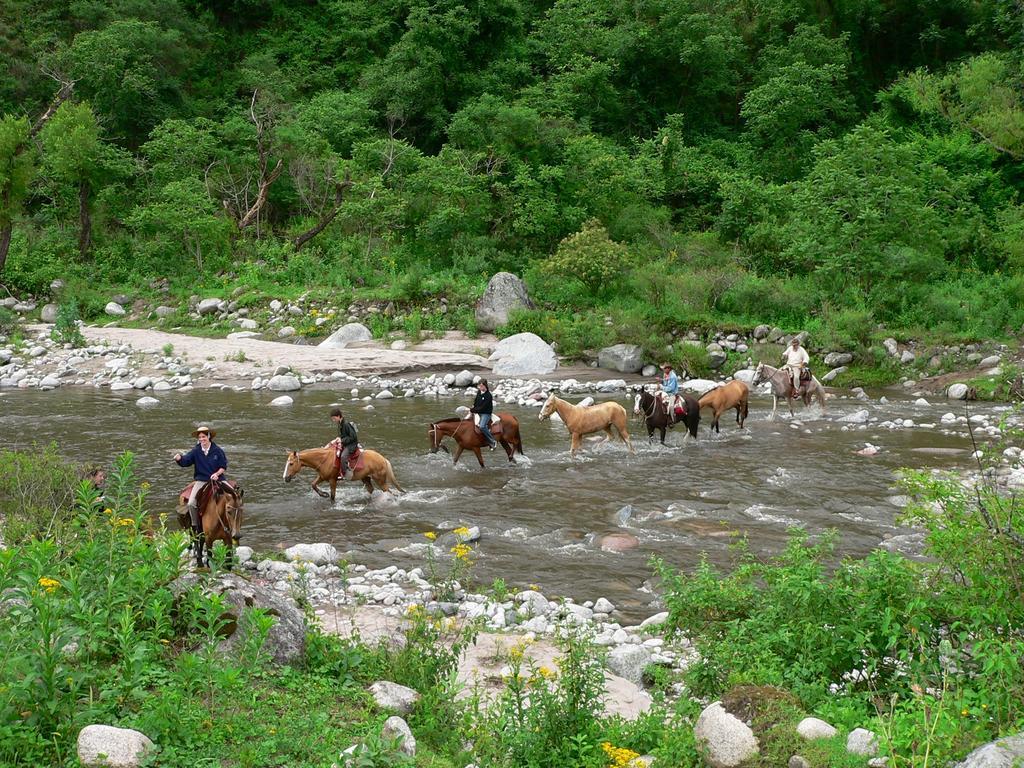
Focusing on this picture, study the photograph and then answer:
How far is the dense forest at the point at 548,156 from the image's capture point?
27969 millimetres

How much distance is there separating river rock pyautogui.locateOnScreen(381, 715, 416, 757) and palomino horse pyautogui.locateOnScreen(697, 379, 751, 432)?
14.6 metres

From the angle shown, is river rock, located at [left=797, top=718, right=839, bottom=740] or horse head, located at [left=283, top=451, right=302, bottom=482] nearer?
river rock, located at [left=797, top=718, right=839, bottom=740]

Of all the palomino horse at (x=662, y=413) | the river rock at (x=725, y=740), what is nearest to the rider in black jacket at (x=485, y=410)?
the palomino horse at (x=662, y=413)

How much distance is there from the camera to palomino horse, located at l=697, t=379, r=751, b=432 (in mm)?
19469

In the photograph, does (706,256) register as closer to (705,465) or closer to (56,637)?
(705,465)

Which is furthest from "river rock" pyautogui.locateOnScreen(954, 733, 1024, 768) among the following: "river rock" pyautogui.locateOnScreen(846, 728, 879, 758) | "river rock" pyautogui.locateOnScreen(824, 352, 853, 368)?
"river rock" pyautogui.locateOnScreen(824, 352, 853, 368)

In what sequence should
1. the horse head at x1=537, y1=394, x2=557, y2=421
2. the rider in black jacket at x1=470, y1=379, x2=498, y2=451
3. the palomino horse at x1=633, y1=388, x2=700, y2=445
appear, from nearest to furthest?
the rider in black jacket at x1=470, y1=379, x2=498, y2=451, the horse head at x1=537, y1=394, x2=557, y2=421, the palomino horse at x1=633, y1=388, x2=700, y2=445

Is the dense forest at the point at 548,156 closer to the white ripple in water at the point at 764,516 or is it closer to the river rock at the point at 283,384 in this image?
the river rock at the point at 283,384

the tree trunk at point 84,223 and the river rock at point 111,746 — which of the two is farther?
the tree trunk at point 84,223

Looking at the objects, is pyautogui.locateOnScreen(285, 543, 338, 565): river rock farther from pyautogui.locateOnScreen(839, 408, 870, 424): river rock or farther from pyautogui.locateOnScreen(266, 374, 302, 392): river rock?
pyautogui.locateOnScreen(266, 374, 302, 392): river rock

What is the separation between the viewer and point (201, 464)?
10211mm

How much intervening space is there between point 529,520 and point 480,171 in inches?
1043

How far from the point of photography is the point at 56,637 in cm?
514

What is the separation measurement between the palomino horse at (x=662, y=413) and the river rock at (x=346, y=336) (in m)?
13.2
